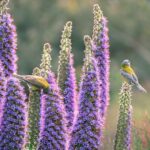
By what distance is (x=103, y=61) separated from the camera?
780 centimetres

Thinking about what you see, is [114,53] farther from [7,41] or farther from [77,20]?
[7,41]

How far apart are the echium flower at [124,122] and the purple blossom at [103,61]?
16 cm

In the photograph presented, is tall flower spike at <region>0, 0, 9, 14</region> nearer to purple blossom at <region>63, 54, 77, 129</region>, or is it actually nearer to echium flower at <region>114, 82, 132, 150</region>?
purple blossom at <region>63, 54, 77, 129</region>

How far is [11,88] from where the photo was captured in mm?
6496

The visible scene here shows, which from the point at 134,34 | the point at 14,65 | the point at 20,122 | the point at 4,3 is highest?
the point at 134,34

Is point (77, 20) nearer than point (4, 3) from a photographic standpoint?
No

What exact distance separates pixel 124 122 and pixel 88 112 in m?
0.89

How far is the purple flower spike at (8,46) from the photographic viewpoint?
24.6 ft

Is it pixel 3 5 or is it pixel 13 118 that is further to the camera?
pixel 3 5

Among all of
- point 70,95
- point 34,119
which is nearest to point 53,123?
point 34,119

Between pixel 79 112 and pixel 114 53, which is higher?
pixel 114 53

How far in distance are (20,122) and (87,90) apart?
0.65 m

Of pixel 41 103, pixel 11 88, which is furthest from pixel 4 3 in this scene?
pixel 11 88

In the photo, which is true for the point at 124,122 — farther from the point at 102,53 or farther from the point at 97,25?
the point at 97,25
